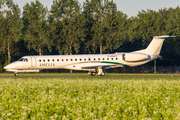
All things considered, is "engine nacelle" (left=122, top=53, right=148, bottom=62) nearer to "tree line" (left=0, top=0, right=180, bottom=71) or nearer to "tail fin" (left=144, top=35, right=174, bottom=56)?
"tail fin" (left=144, top=35, right=174, bottom=56)

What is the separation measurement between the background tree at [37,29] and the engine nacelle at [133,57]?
1093 inches

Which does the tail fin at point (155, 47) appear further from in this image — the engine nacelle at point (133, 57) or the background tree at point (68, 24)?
the background tree at point (68, 24)

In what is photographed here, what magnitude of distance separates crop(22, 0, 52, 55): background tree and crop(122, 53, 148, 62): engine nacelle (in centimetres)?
2777

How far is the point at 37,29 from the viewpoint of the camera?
64.8 m

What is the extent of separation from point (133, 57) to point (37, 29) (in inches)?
1218

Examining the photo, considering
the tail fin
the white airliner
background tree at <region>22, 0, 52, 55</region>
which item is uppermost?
background tree at <region>22, 0, 52, 55</region>

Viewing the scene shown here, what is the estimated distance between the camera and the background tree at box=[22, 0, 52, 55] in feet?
211

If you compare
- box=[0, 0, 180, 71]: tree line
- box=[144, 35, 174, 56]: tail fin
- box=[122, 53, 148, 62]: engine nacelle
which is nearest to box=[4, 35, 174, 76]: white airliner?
box=[122, 53, 148, 62]: engine nacelle

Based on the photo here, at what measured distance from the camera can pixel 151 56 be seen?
43.3 m

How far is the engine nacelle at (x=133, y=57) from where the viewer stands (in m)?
41.3

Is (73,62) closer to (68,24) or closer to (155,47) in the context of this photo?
(155,47)

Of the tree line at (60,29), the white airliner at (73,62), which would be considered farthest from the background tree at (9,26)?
the white airliner at (73,62)

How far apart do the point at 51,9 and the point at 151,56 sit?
1311 inches

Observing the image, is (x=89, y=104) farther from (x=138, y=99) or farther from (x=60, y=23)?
(x=60, y=23)
